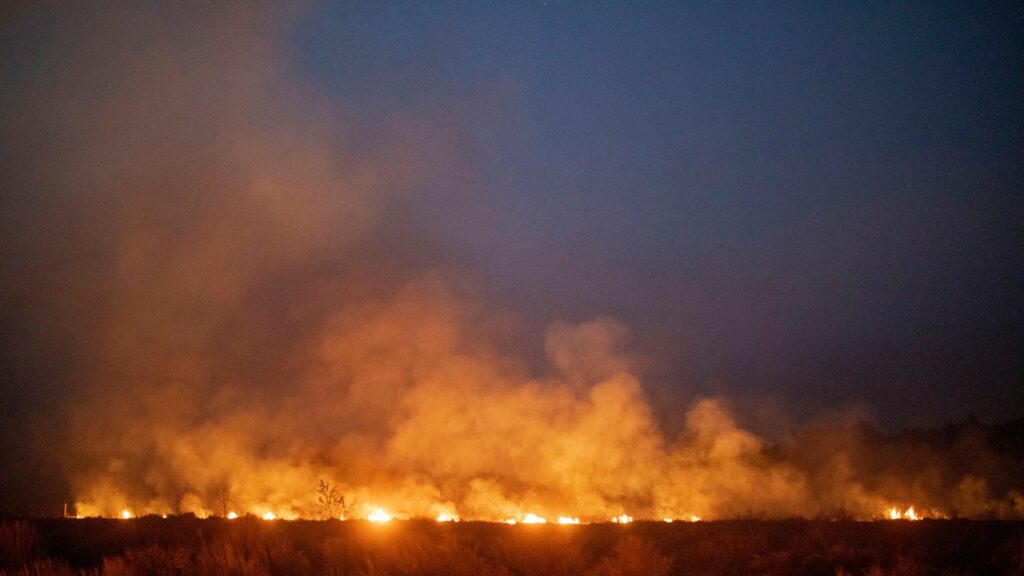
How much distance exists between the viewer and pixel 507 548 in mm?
10523

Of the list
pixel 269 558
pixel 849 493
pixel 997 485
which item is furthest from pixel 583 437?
pixel 997 485

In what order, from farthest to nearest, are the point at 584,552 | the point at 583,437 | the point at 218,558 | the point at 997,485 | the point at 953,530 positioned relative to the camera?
1. the point at 997,485
2. the point at 583,437
3. the point at 953,530
4. the point at 584,552
5. the point at 218,558

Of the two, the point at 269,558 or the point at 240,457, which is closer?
the point at 269,558

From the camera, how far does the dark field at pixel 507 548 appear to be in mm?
9289

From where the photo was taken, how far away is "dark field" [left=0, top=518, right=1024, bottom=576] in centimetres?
929

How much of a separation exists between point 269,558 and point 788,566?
8.20 meters

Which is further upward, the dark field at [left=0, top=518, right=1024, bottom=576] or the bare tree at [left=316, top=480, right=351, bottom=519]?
the bare tree at [left=316, top=480, right=351, bottom=519]

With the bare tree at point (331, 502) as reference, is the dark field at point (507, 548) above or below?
below

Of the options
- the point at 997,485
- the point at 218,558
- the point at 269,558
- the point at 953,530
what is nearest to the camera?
the point at 218,558

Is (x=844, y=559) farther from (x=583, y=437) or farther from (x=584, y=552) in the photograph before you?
(x=583, y=437)

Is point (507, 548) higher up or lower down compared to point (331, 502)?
lower down

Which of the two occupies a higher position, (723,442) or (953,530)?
(723,442)

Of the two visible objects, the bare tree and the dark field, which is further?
the bare tree

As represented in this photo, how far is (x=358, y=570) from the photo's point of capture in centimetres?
932
